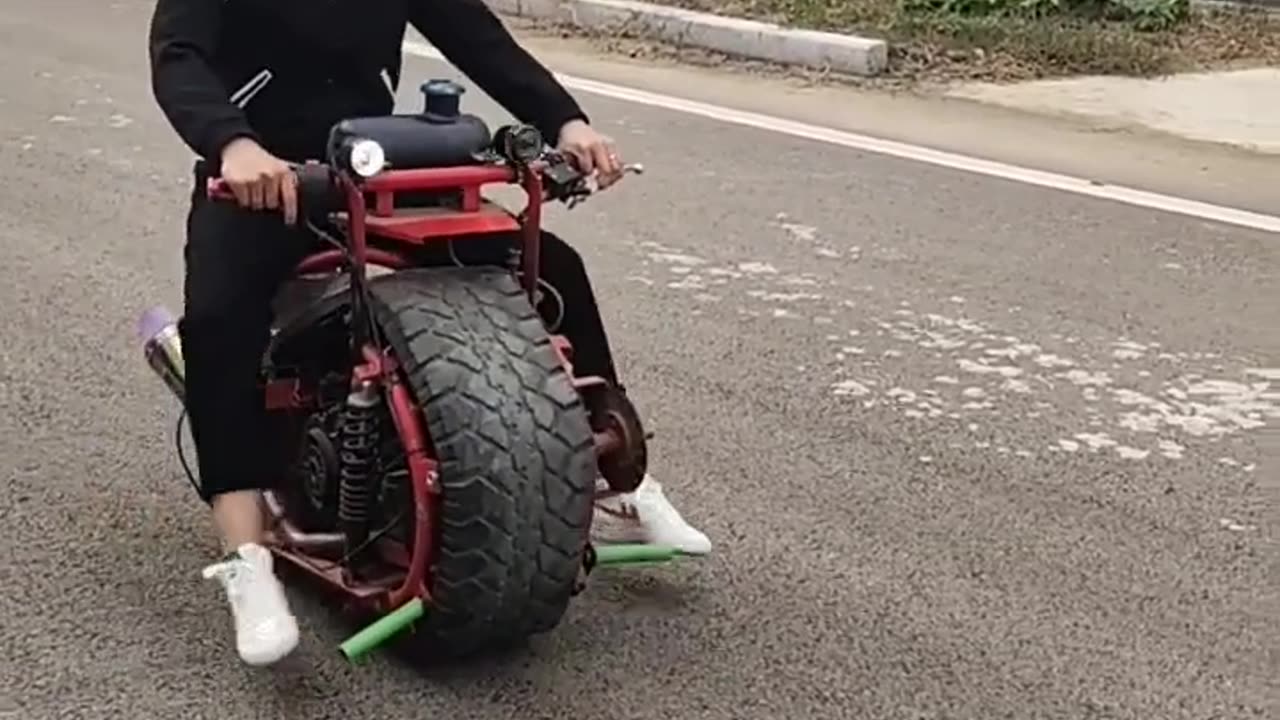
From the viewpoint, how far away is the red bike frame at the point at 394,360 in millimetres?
3346

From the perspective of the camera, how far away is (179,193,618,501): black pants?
360cm

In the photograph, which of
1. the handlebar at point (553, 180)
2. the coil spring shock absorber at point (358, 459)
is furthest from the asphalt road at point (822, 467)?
the handlebar at point (553, 180)

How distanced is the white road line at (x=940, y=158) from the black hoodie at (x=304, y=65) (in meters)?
2.63

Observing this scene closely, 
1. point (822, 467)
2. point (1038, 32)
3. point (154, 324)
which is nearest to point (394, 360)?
point (154, 324)

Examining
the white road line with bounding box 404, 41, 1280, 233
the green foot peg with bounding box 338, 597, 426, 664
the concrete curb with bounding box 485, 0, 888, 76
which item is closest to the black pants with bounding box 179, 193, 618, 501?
the green foot peg with bounding box 338, 597, 426, 664

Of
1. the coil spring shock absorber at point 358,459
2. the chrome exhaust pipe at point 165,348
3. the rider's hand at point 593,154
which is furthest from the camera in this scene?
the chrome exhaust pipe at point 165,348

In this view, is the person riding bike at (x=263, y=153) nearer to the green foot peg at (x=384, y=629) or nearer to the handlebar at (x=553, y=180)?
the handlebar at (x=553, y=180)

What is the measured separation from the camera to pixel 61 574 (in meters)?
4.02

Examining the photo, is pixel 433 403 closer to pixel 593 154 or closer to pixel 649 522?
pixel 593 154

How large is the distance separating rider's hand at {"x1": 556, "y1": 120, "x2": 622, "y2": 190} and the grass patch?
20.3ft

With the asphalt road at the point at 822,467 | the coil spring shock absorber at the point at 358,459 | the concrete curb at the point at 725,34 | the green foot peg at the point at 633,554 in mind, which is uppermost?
the coil spring shock absorber at the point at 358,459

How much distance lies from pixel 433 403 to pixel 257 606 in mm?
526

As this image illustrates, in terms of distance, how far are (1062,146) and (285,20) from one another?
524 centimetres

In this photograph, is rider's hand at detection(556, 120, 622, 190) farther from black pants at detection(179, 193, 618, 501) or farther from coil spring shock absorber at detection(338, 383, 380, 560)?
coil spring shock absorber at detection(338, 383, 380, 560)
